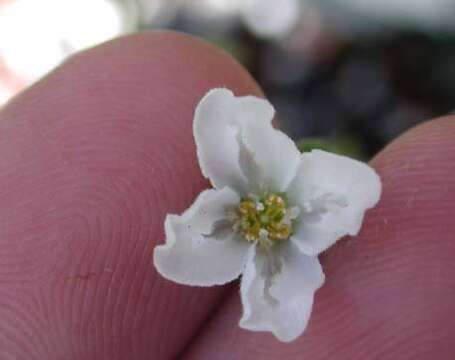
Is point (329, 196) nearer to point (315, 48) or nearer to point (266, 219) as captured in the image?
point (266, 219)

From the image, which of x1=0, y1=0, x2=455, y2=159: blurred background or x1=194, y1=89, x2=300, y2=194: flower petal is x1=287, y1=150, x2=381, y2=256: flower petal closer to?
x1=194, y1=89, x2=300, y2=194: flower petal

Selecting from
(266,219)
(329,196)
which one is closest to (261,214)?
(266,219)

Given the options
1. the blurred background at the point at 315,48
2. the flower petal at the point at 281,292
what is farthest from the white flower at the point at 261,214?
the blurred background at the point at 315,48

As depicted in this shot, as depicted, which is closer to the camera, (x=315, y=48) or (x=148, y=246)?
(x=148, y=246)

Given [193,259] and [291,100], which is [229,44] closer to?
[291,100]

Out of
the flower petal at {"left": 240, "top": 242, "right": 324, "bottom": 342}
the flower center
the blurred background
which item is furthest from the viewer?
the blurred background

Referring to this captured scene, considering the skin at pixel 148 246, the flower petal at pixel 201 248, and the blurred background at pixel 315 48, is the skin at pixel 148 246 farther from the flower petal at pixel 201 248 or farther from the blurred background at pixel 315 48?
the blurred background at pixel 315 48

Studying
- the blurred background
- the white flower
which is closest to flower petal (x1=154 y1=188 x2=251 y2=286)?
the white flower
